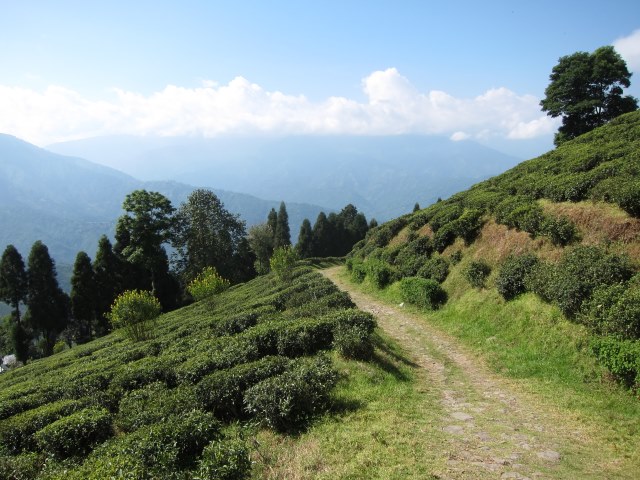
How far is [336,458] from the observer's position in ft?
24.2

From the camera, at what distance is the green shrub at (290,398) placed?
348 inches

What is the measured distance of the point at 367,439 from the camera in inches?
313

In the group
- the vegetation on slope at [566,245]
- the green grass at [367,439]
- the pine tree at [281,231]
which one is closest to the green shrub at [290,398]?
the green grass at [367,439]

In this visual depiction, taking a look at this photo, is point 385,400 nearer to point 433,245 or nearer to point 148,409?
point 148,409

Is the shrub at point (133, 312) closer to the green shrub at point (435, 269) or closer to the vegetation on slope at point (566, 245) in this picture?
the vegetation on slope at point (566, 245)

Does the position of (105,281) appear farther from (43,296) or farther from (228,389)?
(228,389)

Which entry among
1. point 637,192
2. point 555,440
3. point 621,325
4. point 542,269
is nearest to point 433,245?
point 542,269

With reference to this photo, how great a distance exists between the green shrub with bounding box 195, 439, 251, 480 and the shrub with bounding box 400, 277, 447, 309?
47.3 ft

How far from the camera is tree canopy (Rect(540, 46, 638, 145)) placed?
40594 millimetres

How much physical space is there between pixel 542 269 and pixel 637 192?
3948 millimetres

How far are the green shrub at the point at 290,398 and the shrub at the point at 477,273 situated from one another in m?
10.6

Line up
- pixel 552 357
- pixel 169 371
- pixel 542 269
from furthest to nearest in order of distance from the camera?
pixel 542 269 → pixel 169 371 → pixel 552 357

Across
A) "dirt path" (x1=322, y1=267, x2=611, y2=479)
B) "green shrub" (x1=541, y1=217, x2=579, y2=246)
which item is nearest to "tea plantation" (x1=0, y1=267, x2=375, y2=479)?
"dirt path" (x1=322, y1=267, x2=611, y2=479)

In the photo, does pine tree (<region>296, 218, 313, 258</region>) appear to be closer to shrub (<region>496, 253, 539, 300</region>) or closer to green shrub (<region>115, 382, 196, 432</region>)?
shrub (<region>496, 253, 539, 300</region>)
